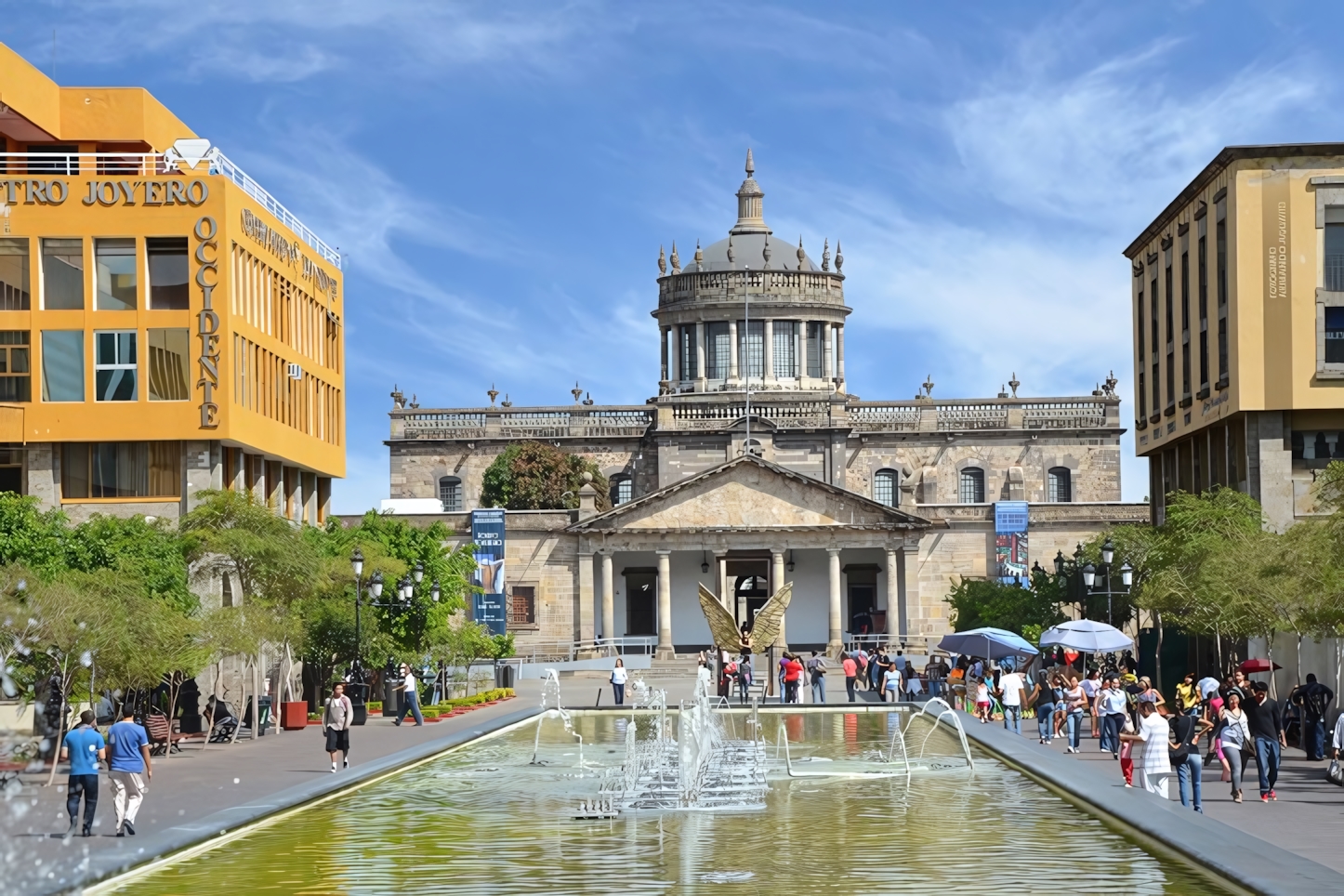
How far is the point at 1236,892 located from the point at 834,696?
133 ft

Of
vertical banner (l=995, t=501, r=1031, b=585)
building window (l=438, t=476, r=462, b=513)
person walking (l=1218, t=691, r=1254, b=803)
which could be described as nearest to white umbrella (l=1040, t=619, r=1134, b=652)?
person walking (l=1218, t=691, r=1254, b=803)

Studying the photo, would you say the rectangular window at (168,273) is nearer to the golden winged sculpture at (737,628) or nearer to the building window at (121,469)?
the building window at (121,469)

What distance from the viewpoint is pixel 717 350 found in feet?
326

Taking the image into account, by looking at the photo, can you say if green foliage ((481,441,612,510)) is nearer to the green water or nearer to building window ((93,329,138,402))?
building window ((93,329,138,402))

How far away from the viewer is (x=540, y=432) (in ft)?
305

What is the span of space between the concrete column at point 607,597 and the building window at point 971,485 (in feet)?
58.9

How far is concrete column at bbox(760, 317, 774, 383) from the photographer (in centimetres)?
9850

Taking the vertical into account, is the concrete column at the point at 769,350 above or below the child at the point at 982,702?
above

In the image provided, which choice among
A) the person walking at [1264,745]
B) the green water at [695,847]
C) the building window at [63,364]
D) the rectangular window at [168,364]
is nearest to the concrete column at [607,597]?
the rectangular window at [168,364]

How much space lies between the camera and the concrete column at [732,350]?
323 feet

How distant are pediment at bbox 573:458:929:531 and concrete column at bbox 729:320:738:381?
1767 centimetres

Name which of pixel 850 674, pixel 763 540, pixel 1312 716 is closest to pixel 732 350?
pixel 763 540

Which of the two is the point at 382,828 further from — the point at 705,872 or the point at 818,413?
the point at 818,413

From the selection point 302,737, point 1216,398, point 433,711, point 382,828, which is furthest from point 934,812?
point 1216,398
